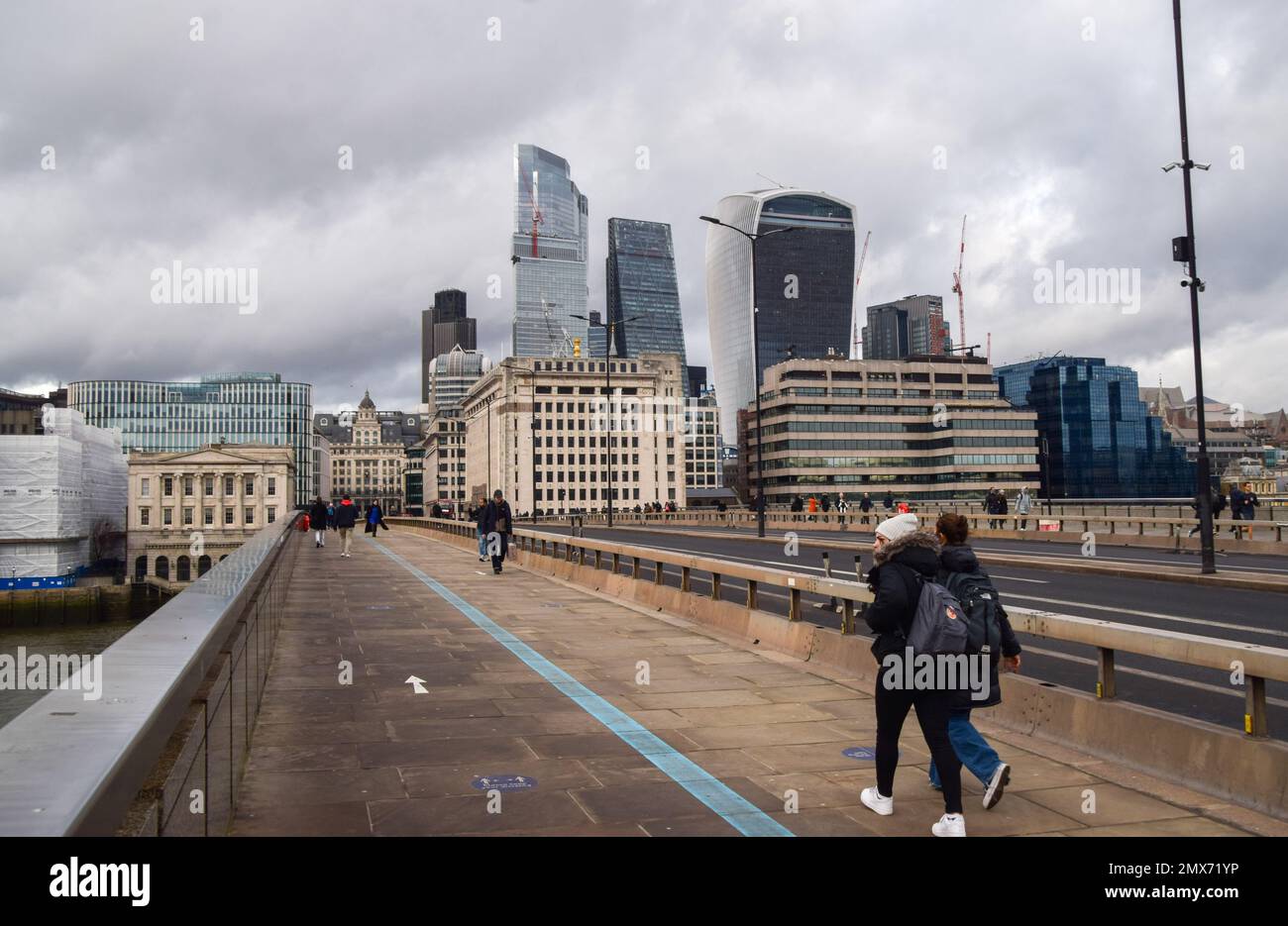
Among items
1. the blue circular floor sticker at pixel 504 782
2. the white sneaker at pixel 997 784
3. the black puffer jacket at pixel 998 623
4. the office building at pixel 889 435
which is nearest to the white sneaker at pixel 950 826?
the white sneaker at pixel 997 784

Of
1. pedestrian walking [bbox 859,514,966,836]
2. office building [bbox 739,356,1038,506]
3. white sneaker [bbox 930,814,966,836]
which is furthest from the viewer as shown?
office building [bbox 739,356,1038,506]

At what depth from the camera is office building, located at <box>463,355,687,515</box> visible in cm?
16712

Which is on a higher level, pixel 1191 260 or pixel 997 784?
pixel 1191 260

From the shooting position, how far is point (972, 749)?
604cm

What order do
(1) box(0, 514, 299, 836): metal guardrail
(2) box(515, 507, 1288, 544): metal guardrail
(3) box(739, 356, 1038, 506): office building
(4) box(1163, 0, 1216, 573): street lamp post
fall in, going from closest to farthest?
(1) box(0, 514, 299, 836): metal guardrail
(4) box(1163, 0, 1216, 573): street lamp post
(2) box(515, 507, 1288, 544): metal guardrail
(3) box(739, 356, 1038, 506): office building

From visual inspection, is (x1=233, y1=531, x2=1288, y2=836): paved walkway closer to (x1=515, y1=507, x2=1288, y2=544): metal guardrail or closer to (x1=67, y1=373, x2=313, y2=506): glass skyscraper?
(x1=515, y1=507, x2=1288, y2=544): metal guardrail

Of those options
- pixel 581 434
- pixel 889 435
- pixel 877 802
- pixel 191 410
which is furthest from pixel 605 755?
pixel 191 410

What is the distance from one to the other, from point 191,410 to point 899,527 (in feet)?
592

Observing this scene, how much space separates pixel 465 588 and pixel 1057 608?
37.9 ft

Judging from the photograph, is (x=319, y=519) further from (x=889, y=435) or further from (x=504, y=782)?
(x=889, y=435)

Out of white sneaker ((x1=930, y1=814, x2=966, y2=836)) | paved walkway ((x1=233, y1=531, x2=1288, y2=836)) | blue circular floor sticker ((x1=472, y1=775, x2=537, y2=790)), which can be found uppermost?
white sneaker ((x1=930, y1=814, x2=966, y2=836))

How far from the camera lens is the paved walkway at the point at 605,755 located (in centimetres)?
573

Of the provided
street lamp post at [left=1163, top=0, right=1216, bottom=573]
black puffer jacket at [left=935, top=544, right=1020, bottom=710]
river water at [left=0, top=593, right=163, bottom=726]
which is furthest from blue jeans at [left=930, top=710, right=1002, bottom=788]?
river water at [left=0, top=593, right=163, bottom=726]
